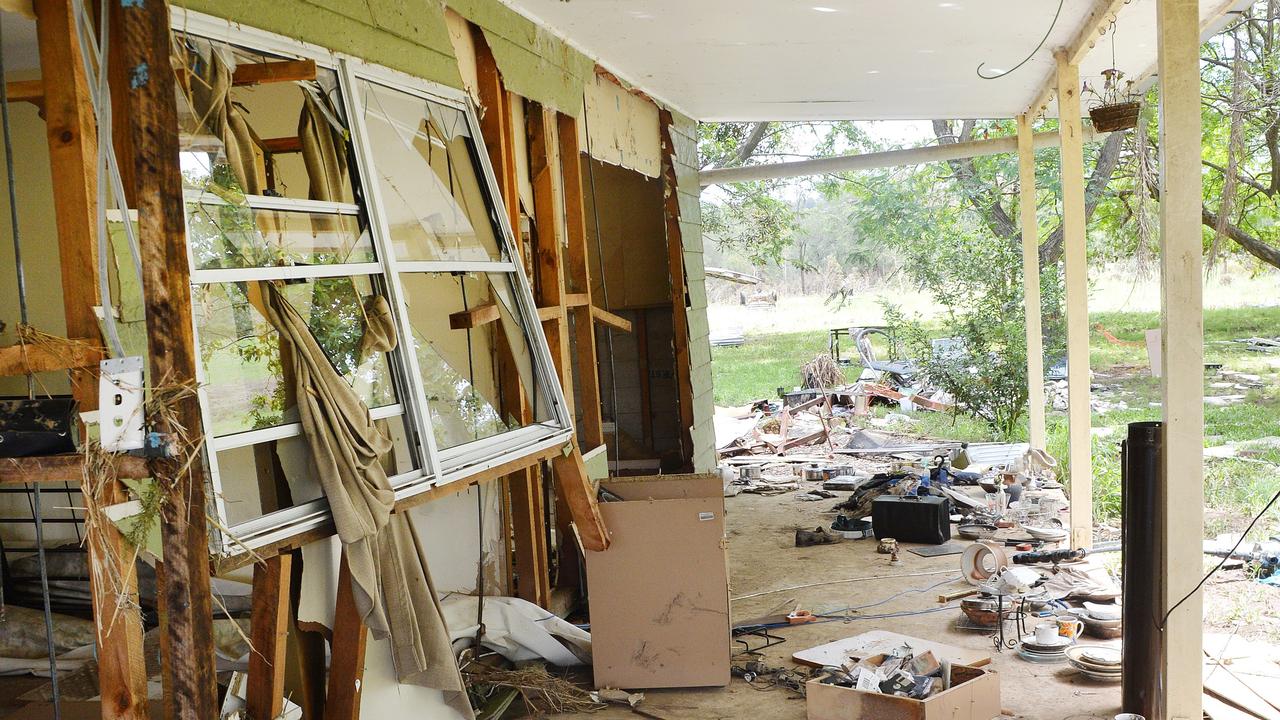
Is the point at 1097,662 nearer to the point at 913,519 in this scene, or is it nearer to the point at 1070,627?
the point at 1070,627

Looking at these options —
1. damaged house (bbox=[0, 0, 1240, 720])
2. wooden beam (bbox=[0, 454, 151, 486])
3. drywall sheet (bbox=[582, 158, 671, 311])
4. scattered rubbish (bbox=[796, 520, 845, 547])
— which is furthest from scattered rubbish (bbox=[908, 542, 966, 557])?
wooden beam (bbox=[0, 454, 151, 486])

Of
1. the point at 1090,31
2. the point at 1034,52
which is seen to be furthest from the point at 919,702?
the point at 1034,52

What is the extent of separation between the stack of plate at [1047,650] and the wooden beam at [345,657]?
10.4 feet

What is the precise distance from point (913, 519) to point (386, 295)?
16.4 ft

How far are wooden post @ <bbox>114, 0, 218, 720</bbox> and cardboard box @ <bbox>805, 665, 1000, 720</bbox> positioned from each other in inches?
102

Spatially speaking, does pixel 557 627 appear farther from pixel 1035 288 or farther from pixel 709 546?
pixel 1035 288

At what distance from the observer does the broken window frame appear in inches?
109

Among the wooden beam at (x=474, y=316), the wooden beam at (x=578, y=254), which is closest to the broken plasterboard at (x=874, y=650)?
the wooden beam at (x=578, y=254)

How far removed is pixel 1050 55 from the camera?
669cm

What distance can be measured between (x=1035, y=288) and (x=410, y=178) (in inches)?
248

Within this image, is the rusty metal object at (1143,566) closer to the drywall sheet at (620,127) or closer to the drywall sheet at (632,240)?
the drywall sheet at (620,127)

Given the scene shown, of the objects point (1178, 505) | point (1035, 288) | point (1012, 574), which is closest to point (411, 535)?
point (1178, 505)

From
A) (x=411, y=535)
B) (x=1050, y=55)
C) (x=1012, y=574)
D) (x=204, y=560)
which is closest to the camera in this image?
(x=204, y=560)

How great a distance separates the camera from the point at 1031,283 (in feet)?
28.0
